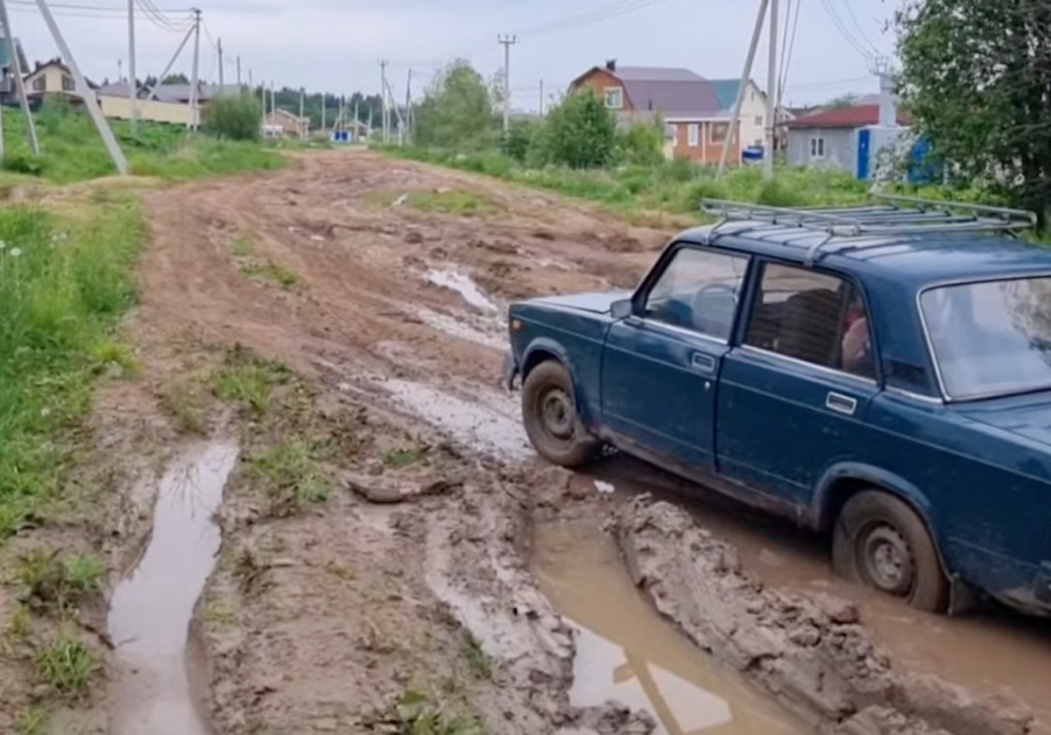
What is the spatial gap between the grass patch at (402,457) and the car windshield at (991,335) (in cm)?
336

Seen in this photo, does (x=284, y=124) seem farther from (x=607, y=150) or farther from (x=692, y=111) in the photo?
(x=607, y=150)

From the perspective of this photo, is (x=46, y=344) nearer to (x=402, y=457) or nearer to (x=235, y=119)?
(x=402, y=457)

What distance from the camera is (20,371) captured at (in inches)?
391

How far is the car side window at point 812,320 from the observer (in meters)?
6.46

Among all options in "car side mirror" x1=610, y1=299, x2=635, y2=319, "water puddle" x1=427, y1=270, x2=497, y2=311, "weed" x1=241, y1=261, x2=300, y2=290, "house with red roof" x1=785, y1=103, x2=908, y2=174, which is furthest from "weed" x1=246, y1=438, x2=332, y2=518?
"house with red roof" x1=785, y1=103, x2=908, y2=174

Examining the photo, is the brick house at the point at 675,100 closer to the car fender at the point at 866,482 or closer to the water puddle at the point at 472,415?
the water puddle at the point at 472,415

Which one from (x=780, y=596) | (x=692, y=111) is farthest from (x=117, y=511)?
(x=692, y=111)

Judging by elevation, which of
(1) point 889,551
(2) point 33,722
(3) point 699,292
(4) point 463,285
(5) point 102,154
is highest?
(5) point 102,154

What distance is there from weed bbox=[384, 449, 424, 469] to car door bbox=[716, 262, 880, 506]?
2.12 metres

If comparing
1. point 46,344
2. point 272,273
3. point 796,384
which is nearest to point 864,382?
point 796,384

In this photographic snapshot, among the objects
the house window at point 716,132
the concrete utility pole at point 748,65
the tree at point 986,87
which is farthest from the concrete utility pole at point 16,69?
the house window at point 716,132

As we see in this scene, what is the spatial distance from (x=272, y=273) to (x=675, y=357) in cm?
1009

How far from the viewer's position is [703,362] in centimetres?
719

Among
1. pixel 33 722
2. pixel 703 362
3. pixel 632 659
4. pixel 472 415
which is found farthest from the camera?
pixel 472 415
